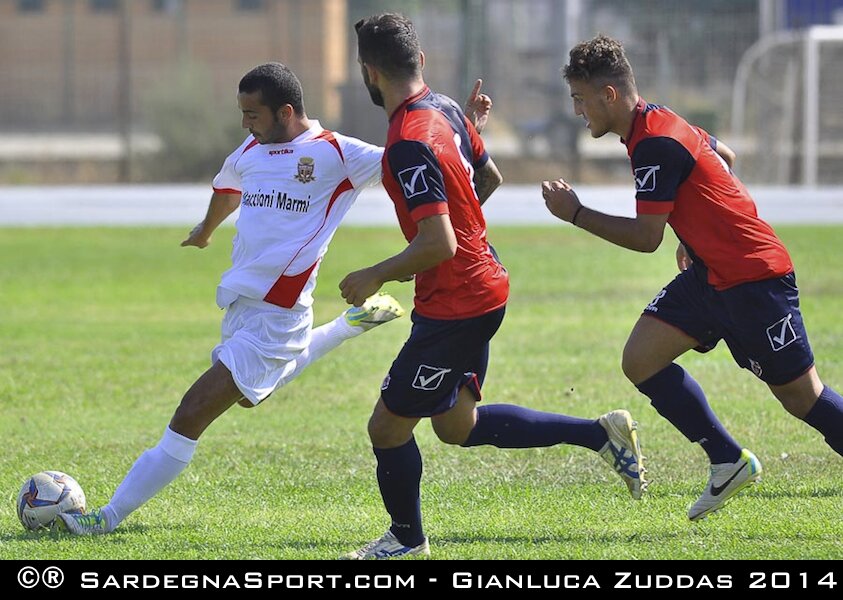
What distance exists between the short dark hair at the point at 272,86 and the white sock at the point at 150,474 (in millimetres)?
1450

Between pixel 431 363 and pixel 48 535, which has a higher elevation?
pixel 431 363

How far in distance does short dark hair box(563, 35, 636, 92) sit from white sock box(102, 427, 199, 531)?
219 cm

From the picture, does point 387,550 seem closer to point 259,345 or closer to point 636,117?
point 259,345

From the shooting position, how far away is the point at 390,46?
195 inches

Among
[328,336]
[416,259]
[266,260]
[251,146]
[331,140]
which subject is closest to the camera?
[416,259]

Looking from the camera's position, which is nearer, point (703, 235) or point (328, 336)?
point (703, 235)

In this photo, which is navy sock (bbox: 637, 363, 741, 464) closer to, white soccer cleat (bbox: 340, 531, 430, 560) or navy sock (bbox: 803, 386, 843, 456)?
navy sock (bbox: 803, 386, 843, 456)

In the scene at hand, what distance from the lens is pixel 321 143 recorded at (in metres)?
5.82

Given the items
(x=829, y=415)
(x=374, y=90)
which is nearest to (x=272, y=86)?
(x=374, y=90)

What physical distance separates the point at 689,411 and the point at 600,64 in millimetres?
1504

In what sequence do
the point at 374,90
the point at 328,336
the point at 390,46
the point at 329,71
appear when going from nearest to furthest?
the point at 390,46, the point at 374,90, the point at 328,336, the point at 329,71

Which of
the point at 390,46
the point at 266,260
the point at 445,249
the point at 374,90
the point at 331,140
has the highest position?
the point at 390,46

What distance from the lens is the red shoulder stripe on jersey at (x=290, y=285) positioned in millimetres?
5750

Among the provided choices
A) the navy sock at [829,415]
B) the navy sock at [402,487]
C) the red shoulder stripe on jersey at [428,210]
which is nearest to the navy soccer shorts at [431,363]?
the navy sock at [402,487]
